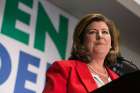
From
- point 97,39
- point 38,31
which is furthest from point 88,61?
point 38,31

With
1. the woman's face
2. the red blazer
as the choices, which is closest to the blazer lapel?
the red blazer

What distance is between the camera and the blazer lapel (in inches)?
52.9

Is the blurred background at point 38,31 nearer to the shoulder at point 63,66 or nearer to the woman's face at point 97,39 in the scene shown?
the woman's face at point 97,39

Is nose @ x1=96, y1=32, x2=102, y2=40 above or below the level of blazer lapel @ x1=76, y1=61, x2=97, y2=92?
above

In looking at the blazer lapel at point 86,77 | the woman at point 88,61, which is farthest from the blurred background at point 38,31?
the blazer lapel at point 86,77

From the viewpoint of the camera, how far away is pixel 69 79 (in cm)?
133

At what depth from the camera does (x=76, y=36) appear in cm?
157

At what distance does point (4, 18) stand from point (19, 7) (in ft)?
0.61

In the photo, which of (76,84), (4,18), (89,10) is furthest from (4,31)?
(76,84)

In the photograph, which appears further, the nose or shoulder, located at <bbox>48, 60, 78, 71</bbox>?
the nose

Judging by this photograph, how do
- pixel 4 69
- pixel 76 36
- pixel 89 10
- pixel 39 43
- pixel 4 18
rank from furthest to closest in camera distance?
pixel 89 10 < pixel 39 43 < pixel 4 18 < pixel 4 69 < pixel 76 36

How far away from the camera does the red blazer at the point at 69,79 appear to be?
1282 millimetres

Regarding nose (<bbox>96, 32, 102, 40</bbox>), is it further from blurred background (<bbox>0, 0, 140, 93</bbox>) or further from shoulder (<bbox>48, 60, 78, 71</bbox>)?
blurred background (<bbox>0, 0, 140, 93</bbox>)

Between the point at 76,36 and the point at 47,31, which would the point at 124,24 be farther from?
the point at 76,36
